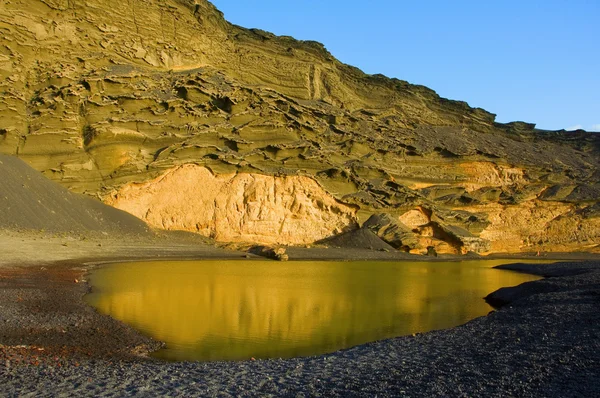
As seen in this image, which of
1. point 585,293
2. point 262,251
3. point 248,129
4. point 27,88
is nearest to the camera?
point 585,293

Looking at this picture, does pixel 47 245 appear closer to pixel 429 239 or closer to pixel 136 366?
pixel 136 366

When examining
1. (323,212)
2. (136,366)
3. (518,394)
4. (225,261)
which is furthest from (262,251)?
(518,394)

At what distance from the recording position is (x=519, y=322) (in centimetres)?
1072

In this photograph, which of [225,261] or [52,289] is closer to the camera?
[52,289]

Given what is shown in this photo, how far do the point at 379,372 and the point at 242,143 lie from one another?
28422mm

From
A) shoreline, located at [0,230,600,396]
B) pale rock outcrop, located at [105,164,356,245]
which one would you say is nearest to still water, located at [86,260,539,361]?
shoreline, located at [0,230,600,396]

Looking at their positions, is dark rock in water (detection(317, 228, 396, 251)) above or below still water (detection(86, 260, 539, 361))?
above

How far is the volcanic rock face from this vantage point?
3098 cm

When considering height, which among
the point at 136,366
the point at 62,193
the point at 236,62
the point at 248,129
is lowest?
the point at 136,366

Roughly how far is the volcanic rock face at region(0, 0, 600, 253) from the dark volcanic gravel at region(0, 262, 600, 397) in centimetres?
2409

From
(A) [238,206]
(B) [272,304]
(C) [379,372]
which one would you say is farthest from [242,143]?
(C) [379,372]

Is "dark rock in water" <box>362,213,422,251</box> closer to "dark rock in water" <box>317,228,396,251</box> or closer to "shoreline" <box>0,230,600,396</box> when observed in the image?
"dark rock in water" <box>317,228,396,251</box>

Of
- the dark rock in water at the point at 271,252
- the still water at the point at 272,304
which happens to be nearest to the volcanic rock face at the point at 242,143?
the dark rock in water at the point at 271,252

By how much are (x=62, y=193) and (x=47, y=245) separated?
5.81 m
